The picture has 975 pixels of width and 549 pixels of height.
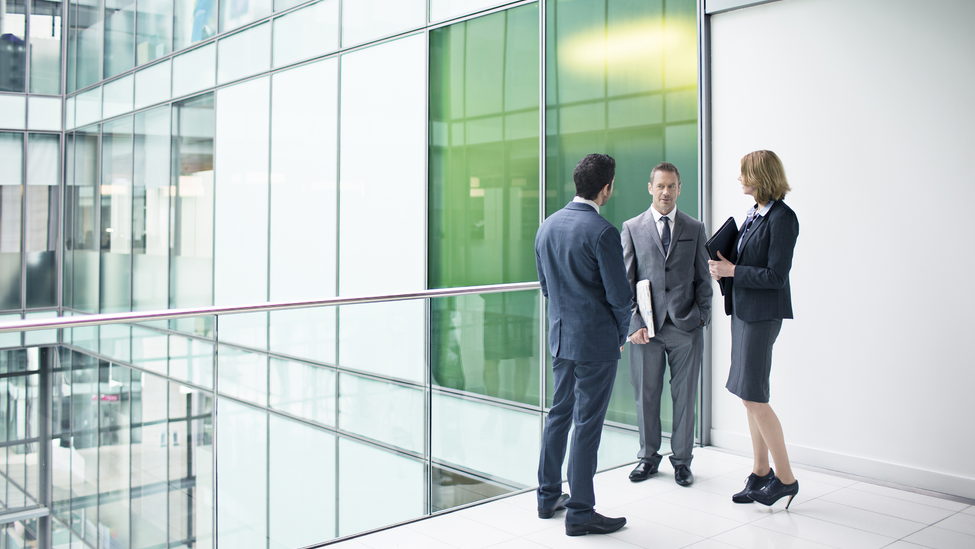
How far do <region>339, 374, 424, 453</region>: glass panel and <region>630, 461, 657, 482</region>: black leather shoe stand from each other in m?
1.28

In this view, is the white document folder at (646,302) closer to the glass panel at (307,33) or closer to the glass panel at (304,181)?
the glass panel at (304,181)

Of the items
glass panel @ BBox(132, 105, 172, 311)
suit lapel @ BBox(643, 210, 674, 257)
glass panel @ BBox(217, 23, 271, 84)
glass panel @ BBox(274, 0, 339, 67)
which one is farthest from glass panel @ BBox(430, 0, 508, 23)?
glass panel @ BBox(132, 105, 172, 311)

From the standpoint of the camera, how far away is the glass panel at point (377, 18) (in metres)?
7.28

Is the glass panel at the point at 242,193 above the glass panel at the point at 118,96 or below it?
below

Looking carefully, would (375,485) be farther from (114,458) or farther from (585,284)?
(585,284)

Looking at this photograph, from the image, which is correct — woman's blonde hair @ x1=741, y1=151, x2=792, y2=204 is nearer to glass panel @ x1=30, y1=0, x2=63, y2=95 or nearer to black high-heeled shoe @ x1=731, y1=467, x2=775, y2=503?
black high-heeled shoe @ x1=731, y1=467, x2=775, y2=503

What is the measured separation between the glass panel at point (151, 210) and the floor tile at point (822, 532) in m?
10.1

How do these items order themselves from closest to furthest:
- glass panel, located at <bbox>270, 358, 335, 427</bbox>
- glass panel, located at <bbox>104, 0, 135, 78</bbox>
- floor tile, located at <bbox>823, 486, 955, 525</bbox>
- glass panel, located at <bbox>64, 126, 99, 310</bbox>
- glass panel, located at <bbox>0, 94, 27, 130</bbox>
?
floor tile, located at <bbox>823, 486, 955, 525</bbox> → glass panel, located at <bbox>270, 358, 335, 427</bbox> → glass panel, located at <bbox>104, 0, 135, 78</bbox> → glass panel, located at <bbox>64, 126, 99, 310</bbox> → glass panel, located at <bbox>0, 94, 27, 130</bbox>

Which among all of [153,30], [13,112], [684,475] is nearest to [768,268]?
[684,475]

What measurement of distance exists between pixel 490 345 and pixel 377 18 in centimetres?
469

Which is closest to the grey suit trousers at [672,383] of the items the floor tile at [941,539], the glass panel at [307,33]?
the floor tile at [941,539]

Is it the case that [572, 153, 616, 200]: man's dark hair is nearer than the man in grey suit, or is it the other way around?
[572, 153, 616, 200]: man's dark hair

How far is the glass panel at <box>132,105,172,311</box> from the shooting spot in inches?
444

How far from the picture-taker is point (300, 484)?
3627 mm
